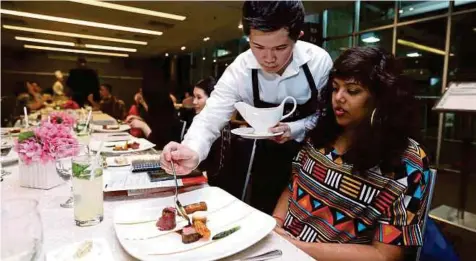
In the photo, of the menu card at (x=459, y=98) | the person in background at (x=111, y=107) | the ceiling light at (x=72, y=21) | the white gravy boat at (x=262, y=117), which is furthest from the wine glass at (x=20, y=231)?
the ceiling light at (x=72, y=21)

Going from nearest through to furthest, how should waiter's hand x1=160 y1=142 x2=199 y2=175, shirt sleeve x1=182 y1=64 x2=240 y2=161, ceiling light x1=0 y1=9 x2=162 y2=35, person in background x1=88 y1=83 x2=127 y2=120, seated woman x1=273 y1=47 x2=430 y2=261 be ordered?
seated woman x1=273 y1=47 x2=430 y2=261, waiter's hand x1=160 y1=142 x2=199 y2=175, shirt sleeve x1=182 y1=64 x2=240 y2=161, ceiling light x1=0 y1=9 x2=162 y2=35, person in background x1=88 y1=83 x2=127 y2=120

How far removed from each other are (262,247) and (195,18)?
6988 millimetres

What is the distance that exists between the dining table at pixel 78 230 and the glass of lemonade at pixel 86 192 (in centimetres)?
2

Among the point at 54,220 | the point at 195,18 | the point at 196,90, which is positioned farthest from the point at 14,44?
the point at 54,220

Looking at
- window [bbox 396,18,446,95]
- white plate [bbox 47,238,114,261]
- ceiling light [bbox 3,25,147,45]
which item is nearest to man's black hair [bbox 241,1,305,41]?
white plate [bbox 47,238,114,261]

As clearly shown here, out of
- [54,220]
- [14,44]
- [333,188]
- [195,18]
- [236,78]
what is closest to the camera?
[54,220]

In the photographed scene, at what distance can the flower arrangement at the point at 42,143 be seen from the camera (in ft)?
3.67

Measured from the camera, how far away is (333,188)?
1.11 m

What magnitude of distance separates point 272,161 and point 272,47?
578 millimetres

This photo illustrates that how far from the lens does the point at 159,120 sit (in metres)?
3.03

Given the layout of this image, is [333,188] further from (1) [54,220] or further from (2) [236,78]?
(1) [54,220]

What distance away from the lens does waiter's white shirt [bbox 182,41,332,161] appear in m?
1.42

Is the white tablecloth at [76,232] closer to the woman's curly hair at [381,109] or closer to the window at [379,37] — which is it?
the woman's curly hair at [381,109]

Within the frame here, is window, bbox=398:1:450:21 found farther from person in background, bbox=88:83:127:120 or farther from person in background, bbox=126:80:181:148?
person in background, bbox=88:83:127:120
